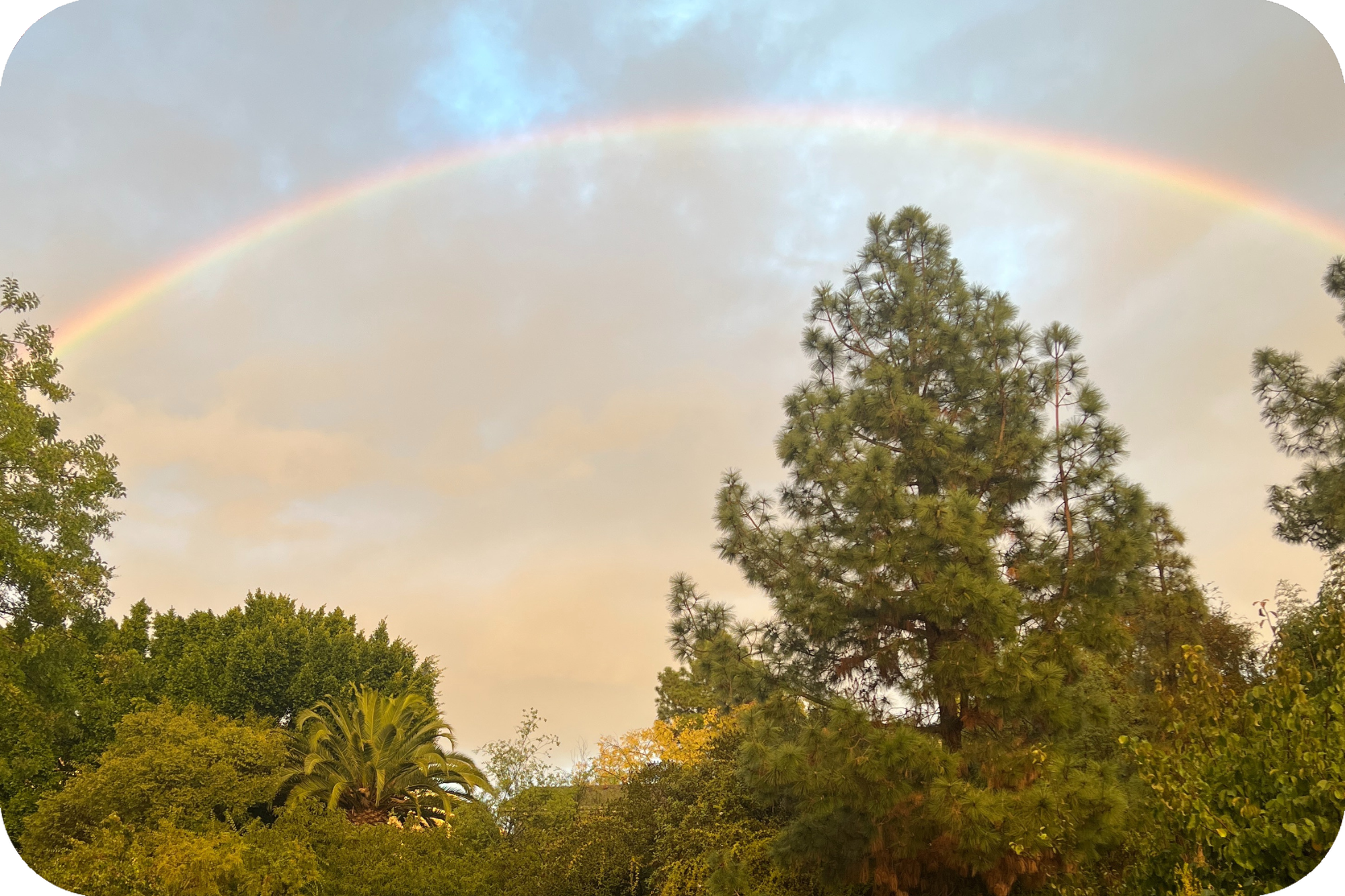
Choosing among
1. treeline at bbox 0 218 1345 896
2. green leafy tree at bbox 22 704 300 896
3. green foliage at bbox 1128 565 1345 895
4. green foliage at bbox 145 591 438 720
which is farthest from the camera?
green foliage at bbox 145 591 438 720

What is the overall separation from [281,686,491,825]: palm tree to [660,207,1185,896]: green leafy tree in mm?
11800

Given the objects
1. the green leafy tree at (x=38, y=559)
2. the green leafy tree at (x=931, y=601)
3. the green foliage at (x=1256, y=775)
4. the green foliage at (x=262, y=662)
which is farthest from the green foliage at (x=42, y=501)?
the green foliage at (x=1256, y=775)

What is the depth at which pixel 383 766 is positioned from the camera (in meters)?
21.1

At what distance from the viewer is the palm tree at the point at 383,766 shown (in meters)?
21.0

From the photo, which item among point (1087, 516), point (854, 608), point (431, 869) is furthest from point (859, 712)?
point (431, 869)

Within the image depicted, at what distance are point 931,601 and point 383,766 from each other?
16008mm

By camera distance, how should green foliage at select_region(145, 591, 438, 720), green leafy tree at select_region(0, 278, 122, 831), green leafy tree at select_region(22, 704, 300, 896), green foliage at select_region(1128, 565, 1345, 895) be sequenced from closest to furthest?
green foliage at select_region(1128, 565, 1345, 895) < green leafy tree at select_region(22, 704, 300, 896) < green leafy tree at select_region(0, 278, 122, 831) < green foliage at select_region(145, 591, 438, 720)

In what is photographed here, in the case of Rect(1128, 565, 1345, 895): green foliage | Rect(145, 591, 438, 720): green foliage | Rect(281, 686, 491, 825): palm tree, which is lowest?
Rect(1128, 565, 1345, 895): green foliage

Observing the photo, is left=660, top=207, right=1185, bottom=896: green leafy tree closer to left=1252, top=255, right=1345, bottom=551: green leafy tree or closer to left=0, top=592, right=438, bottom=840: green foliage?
left=1252, top=255, right=1345, bottom=551: green leafy tree

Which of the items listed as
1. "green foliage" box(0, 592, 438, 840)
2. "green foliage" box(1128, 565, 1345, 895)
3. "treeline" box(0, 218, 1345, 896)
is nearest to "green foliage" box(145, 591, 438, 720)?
"green foliage" box(0, 592, 438, 840)

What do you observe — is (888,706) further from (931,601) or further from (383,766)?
(383,766)

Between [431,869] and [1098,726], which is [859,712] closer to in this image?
[1098,726]

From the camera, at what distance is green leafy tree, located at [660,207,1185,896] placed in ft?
30.9

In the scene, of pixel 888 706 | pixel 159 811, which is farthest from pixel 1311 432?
pixel 159 811
